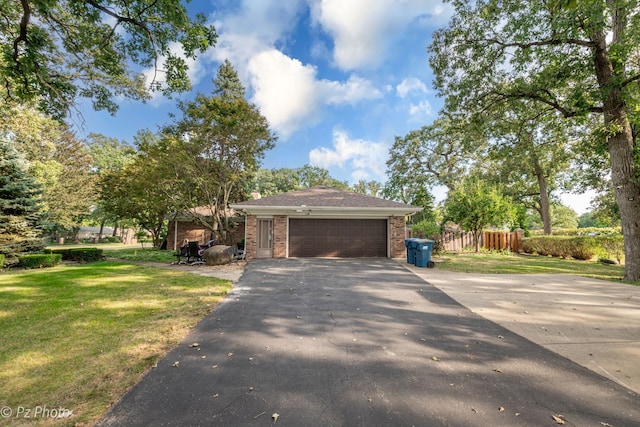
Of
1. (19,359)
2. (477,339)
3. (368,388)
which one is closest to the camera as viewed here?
(368,388)

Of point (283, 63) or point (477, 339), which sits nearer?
point (477, 339)

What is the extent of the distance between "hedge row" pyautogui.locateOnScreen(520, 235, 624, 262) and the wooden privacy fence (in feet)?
2.08

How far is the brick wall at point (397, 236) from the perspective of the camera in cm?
1270

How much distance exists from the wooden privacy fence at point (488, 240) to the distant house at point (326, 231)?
22.5 feet

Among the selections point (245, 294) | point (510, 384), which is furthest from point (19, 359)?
point (510, 384)

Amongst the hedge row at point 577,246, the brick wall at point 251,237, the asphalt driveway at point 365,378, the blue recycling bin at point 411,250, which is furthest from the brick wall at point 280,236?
the hedge row at point 577,246

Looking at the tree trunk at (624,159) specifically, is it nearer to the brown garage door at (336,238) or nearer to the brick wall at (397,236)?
the brick wall at (397,236)

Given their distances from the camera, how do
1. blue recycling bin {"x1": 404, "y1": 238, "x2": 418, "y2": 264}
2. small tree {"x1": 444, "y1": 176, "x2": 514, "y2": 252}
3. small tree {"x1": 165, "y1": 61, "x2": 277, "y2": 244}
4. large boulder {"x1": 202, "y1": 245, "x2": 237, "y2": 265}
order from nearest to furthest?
blue recycling bin {"x1": 404, "y1": 238, "x2": 418, "y2": 264}, large boulder {"x1": 202, "y1": 245, "x2": 237, "y2": 265}, small tree {"x1": 165, "y1": 61, "x2": 277, "y2": 244}, small tree {"x1": 444, "y1": 176, "x2": 514, "y2": 252}

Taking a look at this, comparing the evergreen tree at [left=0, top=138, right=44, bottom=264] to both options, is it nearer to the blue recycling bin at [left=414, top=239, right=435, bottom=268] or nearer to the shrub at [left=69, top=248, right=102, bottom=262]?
the shrub at [left=69, top=248, right=102, bottom=262]

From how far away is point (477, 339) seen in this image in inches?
148

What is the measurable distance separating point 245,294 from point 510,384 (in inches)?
204

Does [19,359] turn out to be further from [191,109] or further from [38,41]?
[191,109]

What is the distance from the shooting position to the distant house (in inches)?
496

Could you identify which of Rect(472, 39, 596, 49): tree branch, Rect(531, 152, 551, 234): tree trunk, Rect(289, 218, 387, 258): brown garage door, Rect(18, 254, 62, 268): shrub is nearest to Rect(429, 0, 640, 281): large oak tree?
Rect(472, 39, 596, 49): tree branch
